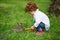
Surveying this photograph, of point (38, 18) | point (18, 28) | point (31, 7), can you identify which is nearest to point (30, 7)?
point (31, 7)

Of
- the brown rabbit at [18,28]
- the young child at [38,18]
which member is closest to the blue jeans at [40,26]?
the young child at [38,18]

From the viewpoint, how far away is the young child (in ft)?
9.54

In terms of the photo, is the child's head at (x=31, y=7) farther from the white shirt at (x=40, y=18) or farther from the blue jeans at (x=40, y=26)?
the blue jeans at (x=40, y=26)

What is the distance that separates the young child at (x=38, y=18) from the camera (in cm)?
291

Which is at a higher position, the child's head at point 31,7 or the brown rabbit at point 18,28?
the child's head at point 31,7

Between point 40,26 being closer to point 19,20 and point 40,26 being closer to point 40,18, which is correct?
point 40,18

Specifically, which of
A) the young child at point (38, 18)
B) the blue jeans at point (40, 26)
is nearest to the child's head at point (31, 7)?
the young child at point (38, 18)

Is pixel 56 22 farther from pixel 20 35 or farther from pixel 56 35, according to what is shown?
pixel 20 35

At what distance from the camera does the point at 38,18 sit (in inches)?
114

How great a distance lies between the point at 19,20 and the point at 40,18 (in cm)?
22

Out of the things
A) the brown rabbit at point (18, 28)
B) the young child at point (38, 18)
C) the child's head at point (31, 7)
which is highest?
the child's head at point (31, 7)

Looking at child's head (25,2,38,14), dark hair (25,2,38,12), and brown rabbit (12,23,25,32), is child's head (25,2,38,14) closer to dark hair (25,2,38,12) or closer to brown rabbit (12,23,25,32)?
dark hair (25,2,38,12)

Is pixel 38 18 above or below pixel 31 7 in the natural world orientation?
below

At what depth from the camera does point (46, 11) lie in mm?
3029
